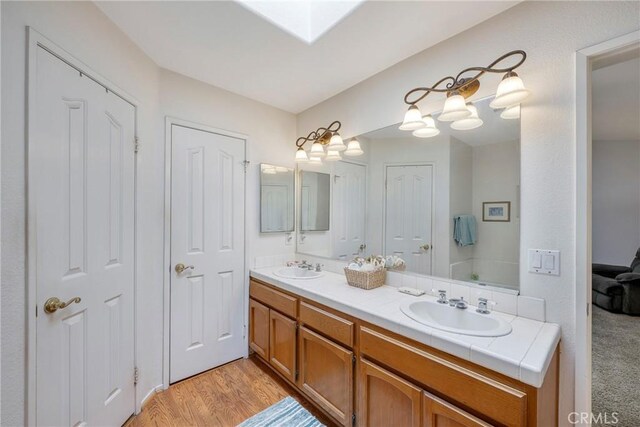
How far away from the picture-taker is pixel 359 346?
1445 mm

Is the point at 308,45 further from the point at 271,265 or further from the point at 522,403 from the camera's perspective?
the point at 522,403

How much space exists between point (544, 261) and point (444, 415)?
882 millimetres

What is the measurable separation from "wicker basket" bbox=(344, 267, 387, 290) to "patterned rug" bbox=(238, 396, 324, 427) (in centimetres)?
91

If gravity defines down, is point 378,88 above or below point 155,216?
above

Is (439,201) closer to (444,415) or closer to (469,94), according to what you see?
(469,94)

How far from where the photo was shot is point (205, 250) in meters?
2.19

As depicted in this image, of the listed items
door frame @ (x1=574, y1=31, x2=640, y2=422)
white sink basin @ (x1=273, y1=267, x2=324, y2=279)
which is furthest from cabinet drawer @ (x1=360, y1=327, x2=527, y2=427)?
white sink basin @ (x1=273, y1=267, x2=324, y2=279)

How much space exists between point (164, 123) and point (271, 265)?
5.07 feet

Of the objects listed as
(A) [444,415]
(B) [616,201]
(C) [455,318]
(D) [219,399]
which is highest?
(B) [616,201]

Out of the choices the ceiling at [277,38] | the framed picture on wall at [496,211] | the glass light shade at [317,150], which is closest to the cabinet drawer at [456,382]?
the framed picture on wall at [496,211]

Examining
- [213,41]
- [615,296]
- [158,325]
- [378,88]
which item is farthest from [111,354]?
[615,296]

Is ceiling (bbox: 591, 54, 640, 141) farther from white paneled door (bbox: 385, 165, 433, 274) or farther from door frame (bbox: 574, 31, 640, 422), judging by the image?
white paneled door (bbox: 385, 165, 433, 274)

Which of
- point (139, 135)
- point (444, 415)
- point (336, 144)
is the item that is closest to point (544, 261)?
point (444, 415)

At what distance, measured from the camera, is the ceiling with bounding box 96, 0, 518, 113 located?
4.63 feet
